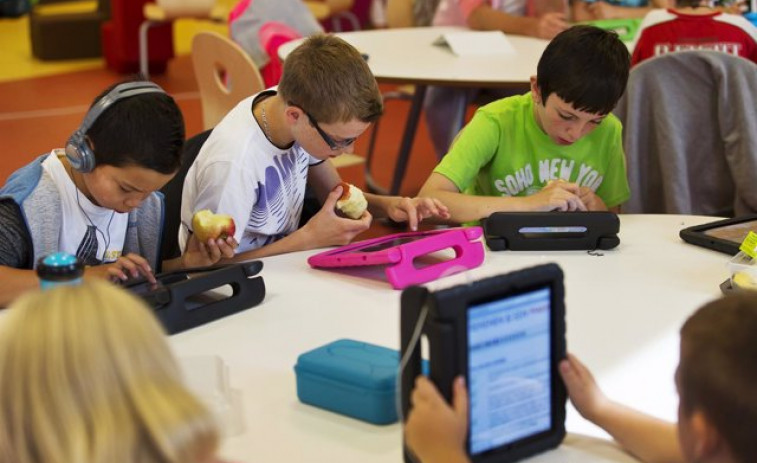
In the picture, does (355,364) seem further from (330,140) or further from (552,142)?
(552,142)

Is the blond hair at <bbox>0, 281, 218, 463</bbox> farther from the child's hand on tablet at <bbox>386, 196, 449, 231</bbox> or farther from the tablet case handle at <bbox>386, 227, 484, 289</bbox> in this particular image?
the child's hand on tablet at <bbox>386, 196, 449, 231</bbox>

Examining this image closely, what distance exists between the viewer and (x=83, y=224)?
2.25 m

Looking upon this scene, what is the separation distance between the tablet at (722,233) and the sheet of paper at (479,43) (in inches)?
78.6

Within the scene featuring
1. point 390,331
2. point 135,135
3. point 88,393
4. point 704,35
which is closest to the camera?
point 88,393

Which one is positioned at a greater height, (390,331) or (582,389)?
(582,389)

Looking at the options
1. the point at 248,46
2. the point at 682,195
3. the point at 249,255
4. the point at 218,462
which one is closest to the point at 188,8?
the point at 248,46

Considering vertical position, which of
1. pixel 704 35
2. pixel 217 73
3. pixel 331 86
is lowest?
pixel 217 73

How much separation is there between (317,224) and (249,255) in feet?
0.55

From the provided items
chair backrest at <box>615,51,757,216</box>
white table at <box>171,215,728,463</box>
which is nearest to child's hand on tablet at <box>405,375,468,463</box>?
white table at <box>171,215,728,463</box>

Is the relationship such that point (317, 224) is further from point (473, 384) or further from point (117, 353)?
point (117, 353)

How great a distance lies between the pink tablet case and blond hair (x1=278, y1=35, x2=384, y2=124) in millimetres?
342

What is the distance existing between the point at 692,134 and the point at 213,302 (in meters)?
1.92

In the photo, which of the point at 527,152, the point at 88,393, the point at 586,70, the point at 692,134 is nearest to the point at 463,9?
the point at 692,134

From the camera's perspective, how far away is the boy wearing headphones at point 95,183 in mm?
2123
